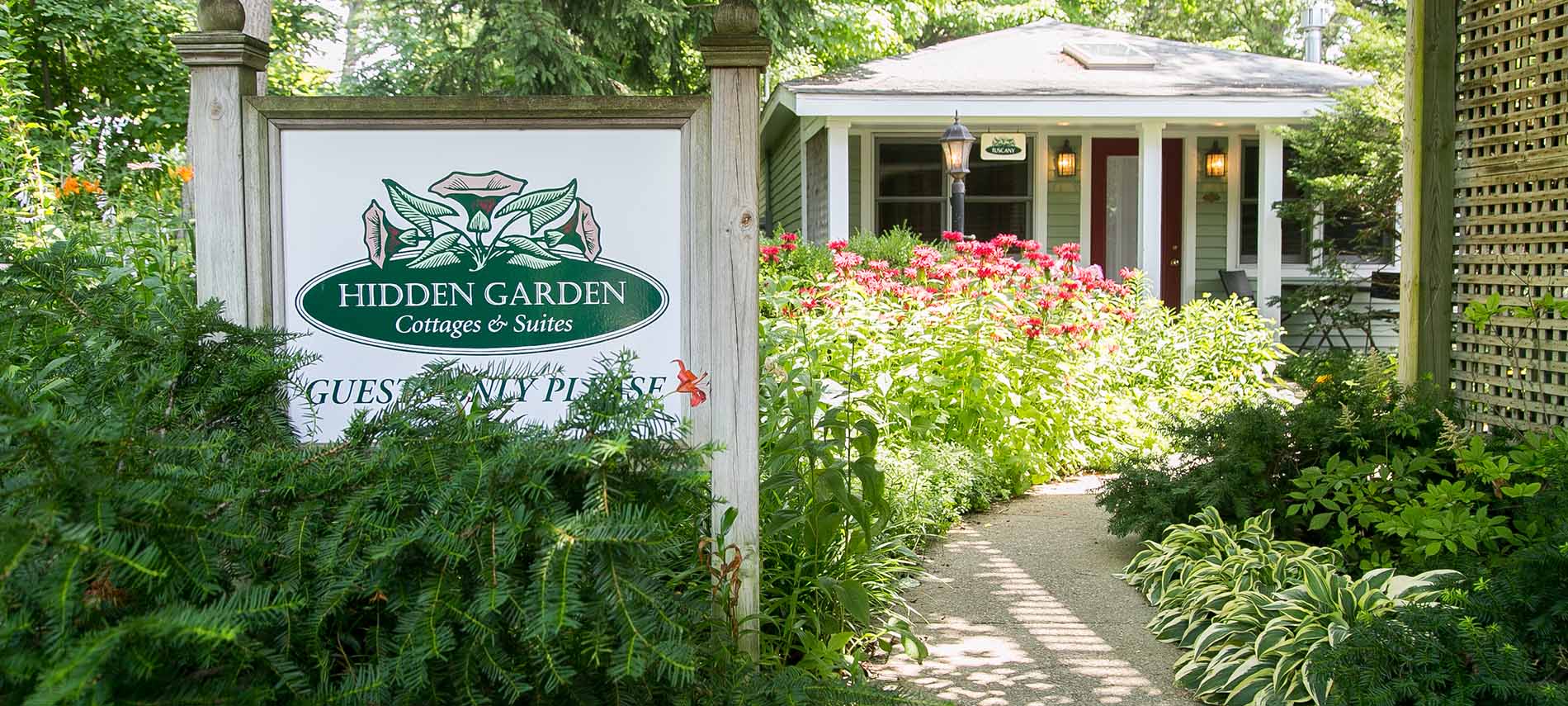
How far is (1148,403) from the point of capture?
316 inches

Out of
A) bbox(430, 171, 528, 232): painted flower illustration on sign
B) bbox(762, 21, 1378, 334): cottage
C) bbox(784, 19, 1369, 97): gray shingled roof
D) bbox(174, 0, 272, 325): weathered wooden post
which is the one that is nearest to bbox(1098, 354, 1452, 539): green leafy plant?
bbox(430, 171, 528, 232): painted flower illustration on sign

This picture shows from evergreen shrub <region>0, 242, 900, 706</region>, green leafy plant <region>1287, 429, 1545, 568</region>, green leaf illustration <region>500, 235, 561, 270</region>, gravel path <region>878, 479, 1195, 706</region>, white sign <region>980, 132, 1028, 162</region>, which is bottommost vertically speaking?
gravel path <region>878, 479, 1195, 706</region>

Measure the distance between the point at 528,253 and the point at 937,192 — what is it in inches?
445

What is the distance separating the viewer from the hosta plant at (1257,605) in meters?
3.36

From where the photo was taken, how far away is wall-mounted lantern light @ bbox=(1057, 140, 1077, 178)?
13.9 m

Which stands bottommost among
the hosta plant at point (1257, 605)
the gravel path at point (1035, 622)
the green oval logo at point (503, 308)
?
the gravel path at point (1035, 622)

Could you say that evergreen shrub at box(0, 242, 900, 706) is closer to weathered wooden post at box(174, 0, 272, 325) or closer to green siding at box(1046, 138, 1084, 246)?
weathered wooden post at box(174, 0, 272, 325)

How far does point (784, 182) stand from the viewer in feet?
55.0

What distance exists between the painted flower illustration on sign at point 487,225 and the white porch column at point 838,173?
900 cm

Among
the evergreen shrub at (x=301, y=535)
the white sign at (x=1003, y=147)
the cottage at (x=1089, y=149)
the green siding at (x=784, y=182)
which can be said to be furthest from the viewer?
the green siding at (x=784, y=182)

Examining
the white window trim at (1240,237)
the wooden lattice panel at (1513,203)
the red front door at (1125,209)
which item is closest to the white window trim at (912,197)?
the red front door at (1125,209)

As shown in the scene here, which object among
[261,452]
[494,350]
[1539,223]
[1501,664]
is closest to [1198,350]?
[1539,223]

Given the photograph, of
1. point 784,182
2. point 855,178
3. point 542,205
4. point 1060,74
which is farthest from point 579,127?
point 784,182

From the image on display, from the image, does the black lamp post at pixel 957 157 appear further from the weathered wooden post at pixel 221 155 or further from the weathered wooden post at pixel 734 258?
the weathered wooden post at pixel 221 155
